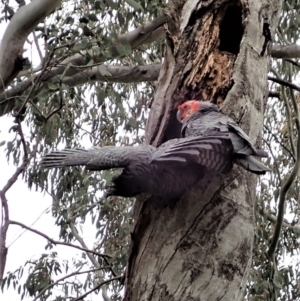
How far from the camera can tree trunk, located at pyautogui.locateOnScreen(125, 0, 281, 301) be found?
1350 mm

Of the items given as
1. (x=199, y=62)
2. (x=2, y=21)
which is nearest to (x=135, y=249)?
(x=199, y=62)

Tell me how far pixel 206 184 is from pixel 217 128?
0.14 m

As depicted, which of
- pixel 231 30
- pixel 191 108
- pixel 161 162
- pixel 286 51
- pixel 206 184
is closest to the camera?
pixel 161 162

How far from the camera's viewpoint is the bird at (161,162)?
49.3 inches

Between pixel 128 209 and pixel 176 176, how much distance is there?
2484 mm

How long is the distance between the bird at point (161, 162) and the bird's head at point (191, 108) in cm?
18

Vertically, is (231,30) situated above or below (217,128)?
above

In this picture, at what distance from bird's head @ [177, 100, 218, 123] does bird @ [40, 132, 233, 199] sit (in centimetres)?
18

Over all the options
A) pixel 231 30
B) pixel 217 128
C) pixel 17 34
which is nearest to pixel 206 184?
pixel 217 128

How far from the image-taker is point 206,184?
4.61 ft

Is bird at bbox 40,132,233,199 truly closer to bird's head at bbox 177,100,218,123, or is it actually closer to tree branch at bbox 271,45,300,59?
bird's head at bbox 177,100,218,123

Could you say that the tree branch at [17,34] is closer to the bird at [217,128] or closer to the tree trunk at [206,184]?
the tree trunk at [206,184]

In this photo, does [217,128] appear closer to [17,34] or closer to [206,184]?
[206,184]

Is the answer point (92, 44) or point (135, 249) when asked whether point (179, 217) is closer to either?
point (135, 249)
